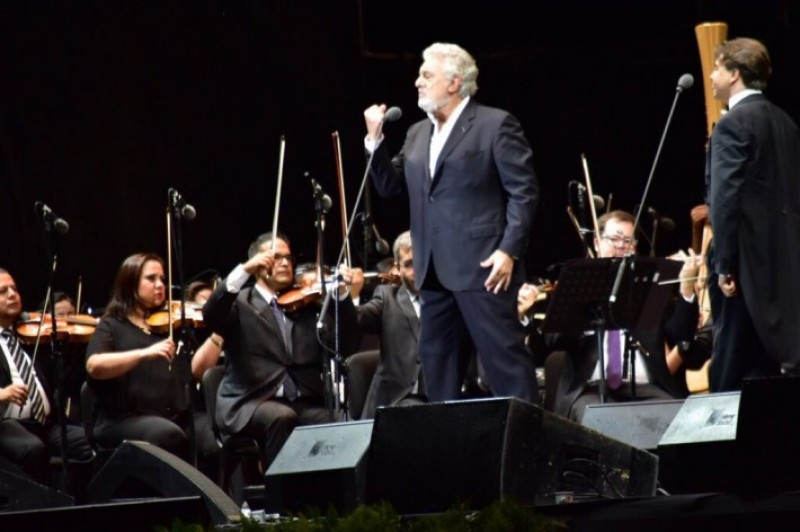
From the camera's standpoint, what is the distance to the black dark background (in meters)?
7.91

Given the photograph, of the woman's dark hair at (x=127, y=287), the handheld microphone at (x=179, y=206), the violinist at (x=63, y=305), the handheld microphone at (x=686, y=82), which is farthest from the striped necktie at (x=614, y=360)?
the violinist at (x=63, y=305)

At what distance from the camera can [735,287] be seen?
4742 millimetres

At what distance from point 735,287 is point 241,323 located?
2.50 m

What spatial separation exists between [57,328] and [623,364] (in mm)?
2636

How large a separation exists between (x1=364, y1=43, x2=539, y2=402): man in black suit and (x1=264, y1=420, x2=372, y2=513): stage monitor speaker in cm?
104

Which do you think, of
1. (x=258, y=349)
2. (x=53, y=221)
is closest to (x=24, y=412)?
(x=53, y=221)

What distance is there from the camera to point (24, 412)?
6160 mm

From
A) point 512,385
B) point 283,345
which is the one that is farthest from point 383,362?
point 512,385

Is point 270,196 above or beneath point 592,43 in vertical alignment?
beneath

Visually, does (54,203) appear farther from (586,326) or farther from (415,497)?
(415,497)

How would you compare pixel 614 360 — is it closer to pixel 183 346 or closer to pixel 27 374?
pixel 183 346

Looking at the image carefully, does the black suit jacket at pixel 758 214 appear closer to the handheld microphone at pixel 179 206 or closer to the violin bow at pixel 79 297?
the handheld microphone at pixel 179 206

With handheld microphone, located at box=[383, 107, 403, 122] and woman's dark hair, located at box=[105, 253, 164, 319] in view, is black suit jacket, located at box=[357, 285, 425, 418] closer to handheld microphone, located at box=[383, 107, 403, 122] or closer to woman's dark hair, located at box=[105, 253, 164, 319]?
woman's dark hair, located at box=[105, 253, 164, 319]

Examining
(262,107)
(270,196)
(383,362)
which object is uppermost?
(262,107)
